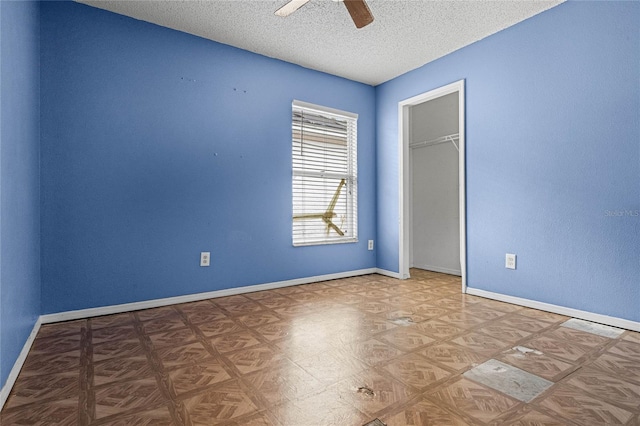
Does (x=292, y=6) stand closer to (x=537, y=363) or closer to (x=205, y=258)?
(x=205, y=258)

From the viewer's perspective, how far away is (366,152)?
4383mm

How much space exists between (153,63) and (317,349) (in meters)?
2.72

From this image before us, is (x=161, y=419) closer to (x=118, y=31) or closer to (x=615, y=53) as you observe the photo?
(x=118, y=31)

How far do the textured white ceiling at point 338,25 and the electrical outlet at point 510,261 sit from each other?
207 centimetres

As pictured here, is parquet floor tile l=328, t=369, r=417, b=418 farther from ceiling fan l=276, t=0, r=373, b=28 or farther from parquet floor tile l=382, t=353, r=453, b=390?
ceiling fan l=276, t=0, r=373, b=28

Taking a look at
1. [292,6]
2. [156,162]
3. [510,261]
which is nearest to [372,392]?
[510,261]

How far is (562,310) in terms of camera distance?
268 cm

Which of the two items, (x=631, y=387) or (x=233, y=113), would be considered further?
(x=233, y=113)

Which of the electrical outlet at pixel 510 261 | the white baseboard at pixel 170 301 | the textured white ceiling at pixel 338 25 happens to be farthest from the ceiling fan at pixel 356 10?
the white baseboard at pixel 170 301

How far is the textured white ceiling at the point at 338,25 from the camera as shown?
8.82 ft

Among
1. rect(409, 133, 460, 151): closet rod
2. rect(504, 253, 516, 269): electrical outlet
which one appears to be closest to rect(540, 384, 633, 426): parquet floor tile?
rect(504, 253, 516, 269): electrical outlet

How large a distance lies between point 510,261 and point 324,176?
6.97 feet

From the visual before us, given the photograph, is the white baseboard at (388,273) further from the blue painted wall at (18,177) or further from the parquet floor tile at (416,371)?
the blue painted wall at (18,177)

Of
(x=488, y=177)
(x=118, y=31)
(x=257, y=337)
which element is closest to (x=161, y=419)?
(x=257, y=337)
